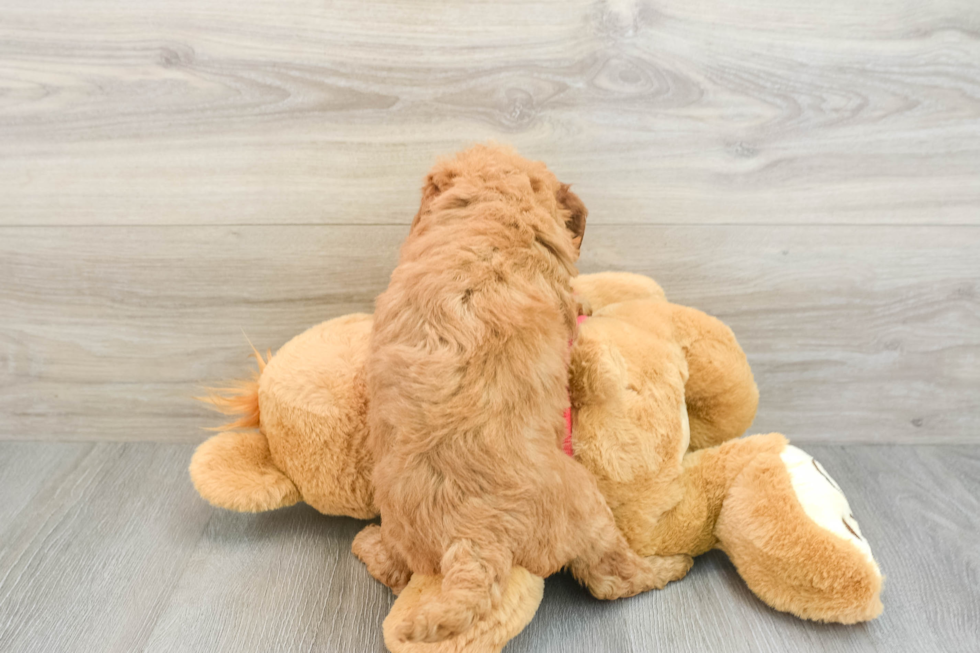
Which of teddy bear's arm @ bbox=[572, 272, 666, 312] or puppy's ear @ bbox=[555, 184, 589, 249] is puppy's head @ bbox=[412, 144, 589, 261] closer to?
puppy's ear @ bbox=[555, 184, 589, 249]

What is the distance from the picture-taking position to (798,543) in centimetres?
71

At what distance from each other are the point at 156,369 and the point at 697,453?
0.86 m

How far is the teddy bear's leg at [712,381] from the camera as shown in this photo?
0.80 meters

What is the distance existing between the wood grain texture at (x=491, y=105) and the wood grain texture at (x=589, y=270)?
38 millimetres

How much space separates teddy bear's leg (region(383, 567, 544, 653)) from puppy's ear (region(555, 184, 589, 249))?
1.18 feet

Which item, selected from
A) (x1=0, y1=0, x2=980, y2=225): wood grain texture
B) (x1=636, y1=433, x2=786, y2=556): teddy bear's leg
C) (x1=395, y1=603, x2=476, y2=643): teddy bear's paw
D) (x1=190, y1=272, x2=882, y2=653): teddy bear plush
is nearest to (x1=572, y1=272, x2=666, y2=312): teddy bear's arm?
(x1=190, y1=272, x2=882, y2=653): teddy bear plush

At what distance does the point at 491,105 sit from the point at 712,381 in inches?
19.1

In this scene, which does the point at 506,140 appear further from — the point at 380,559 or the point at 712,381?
the point at 380,559

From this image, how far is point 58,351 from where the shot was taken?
1091 mm

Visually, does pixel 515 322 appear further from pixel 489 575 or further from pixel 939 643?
pixel 939 643

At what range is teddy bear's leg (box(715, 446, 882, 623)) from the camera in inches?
27.7

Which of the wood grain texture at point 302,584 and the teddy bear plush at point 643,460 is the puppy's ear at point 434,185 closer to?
the teddy bear plush at point 643,460

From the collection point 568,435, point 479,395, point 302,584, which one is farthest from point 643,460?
point 302,584

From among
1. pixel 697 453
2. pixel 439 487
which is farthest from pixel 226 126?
pixel 697 453
